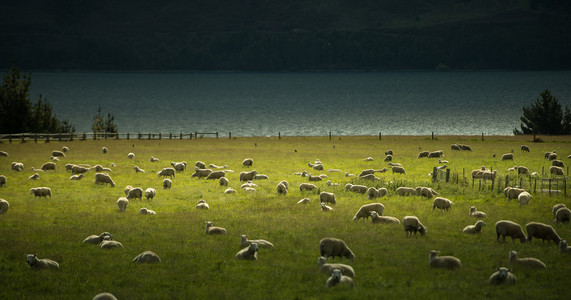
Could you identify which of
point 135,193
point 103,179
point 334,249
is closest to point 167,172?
point 103,179

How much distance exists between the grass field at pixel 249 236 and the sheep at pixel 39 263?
0.34 m

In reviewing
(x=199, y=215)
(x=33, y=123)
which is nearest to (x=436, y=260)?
(x=199, y=215)

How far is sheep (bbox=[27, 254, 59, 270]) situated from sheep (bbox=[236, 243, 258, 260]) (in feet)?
17.9

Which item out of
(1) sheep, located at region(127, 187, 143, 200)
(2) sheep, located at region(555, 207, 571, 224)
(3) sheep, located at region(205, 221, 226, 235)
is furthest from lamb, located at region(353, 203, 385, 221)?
(1) sheep, located at region(127, 187, 143, 200)

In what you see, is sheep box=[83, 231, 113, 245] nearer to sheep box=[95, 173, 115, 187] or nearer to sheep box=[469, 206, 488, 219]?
sheep box=[469, 206, 488, 219]

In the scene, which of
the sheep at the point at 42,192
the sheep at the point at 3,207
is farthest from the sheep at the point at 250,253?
the sheep at the point at 42,192

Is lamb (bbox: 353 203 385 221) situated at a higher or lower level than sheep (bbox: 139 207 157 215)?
higher

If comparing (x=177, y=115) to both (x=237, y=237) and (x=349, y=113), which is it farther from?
(x=237, y=237)

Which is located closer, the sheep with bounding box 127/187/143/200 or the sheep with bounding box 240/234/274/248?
the sheep with bounding box 240/234/274/248

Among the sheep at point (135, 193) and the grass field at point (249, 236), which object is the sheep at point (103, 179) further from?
the sheep at point (135, 193)

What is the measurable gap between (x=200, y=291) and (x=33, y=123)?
7471 centimetres

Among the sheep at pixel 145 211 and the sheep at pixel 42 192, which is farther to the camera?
the sheep at pixel 42 192

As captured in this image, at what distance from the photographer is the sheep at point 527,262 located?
18.4m

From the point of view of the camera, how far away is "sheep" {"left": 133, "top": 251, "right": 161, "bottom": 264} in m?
19.5
